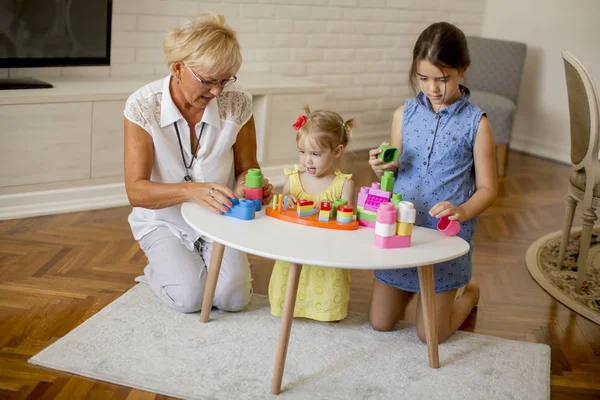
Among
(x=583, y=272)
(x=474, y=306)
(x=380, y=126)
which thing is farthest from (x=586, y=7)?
(x=474, y=306)

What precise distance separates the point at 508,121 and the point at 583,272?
2.40m

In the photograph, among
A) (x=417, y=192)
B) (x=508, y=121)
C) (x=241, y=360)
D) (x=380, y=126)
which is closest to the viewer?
(x=241, y=360)

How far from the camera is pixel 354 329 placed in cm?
284

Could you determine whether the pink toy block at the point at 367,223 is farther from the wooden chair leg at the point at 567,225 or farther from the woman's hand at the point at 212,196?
the wooden chair leg at the point at 567,225

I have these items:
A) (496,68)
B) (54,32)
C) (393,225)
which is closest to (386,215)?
(393,225)

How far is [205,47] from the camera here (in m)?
2.52

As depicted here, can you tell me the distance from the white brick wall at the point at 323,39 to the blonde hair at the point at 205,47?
70.0 inches

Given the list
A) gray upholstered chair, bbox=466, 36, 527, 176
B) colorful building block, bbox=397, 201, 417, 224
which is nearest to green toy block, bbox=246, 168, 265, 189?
colorful building block, bbox=397, 201, 417, 224

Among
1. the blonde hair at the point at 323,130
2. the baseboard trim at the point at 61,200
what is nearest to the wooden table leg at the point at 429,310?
the blonde hair at the point at 323,130

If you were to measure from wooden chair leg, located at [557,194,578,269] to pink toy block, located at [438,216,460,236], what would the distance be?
117 cm

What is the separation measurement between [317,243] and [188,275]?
0.71m

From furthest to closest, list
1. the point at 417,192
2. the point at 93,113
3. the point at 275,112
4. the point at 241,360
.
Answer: the point at 275,112
the point at 93,113
the point at 417,192
the point at 241,360

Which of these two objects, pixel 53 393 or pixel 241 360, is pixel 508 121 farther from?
pixel 53 393

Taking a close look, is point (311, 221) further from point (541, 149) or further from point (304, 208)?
point (541, 149)
